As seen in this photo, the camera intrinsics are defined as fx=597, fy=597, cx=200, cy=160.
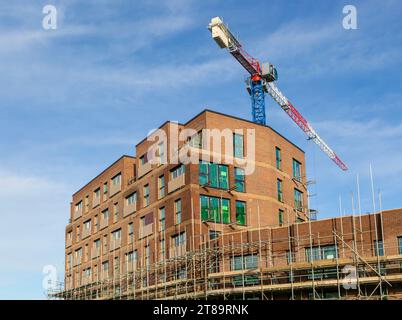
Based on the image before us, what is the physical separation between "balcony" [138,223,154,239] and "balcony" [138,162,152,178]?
18.7ft

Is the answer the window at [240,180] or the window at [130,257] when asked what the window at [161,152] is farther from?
the window at [130,257]

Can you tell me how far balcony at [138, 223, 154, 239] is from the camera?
58094 mm

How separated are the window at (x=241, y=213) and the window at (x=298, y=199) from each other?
967cm

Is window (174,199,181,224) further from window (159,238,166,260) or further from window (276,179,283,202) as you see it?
window (276,179,283,202)

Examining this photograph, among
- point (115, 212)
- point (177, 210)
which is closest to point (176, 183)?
point (177, 210)

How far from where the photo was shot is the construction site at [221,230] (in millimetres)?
40625

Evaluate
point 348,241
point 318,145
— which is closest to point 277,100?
point 318,145

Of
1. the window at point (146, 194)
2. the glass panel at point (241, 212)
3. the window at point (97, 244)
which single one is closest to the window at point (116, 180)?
the window at point (146, 194)

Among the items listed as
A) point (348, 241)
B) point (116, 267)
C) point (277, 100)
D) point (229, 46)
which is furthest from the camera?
point (277, 100)
